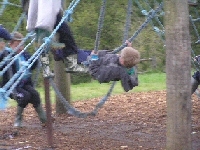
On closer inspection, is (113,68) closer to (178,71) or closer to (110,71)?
(110,71)

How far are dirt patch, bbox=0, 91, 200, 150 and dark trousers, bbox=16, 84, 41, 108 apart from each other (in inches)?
14.2

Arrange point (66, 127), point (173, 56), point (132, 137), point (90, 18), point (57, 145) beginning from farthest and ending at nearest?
1. point (90, 18)
2. point (66, 127)
3. point (132, 137)
4. point (57, 145)
5. point (173, 56)

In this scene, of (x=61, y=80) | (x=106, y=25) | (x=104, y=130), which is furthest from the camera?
(x=106, y=25)

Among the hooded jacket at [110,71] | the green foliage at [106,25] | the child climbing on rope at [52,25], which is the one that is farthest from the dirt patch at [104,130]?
the green foliage at [106,25]

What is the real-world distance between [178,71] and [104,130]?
240cm

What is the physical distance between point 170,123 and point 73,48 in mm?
1656

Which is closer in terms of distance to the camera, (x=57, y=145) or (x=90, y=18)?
(x=57, y=145)

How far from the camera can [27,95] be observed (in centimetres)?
566

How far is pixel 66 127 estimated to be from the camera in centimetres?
629

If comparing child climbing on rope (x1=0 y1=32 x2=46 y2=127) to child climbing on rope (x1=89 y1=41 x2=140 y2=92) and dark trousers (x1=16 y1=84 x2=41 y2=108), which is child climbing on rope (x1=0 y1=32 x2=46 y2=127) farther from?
child climbing on rope (x1=89 y1=41 x2=140 y2=92)

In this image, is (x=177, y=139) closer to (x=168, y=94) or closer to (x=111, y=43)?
(x=168, y=94)

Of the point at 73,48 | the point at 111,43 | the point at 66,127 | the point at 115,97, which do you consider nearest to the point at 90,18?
the point at 111,43

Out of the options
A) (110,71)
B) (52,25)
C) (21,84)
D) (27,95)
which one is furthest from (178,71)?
(21,84)

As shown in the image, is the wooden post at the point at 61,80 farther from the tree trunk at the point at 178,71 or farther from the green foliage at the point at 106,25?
the green foliage at the point at 106,25
